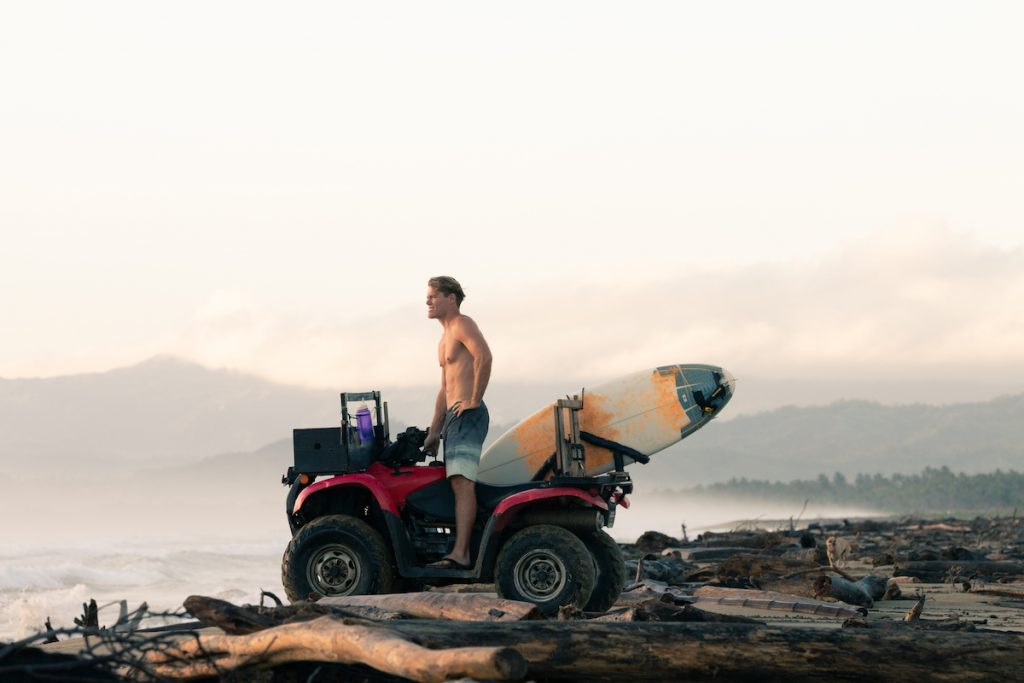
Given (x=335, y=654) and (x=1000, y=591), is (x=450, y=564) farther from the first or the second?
(x=1000, y=591)

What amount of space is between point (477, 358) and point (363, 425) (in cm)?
107

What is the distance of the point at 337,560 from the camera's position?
9.90 meters

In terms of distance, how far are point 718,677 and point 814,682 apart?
1.52 ft

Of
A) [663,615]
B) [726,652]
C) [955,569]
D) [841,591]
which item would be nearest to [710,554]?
[955,569]

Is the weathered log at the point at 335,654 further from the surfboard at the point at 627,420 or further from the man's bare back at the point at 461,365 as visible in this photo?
the surfboard at the point at 627,420

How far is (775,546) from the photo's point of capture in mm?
23281

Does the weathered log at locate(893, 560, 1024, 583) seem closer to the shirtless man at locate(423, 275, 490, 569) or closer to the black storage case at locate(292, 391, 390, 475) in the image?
the shirtless man at locate(423, 275, 490, 569)

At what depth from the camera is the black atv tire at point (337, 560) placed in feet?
32.1

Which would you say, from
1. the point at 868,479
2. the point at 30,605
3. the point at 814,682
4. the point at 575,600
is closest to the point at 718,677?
the point at 814,682

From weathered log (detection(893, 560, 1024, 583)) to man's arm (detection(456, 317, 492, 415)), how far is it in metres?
9.03

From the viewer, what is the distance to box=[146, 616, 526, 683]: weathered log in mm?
4973

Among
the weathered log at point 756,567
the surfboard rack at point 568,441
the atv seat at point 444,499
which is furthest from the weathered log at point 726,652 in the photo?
the weathered log at point 756,567

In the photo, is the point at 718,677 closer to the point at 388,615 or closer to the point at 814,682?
A: the point at 814,682

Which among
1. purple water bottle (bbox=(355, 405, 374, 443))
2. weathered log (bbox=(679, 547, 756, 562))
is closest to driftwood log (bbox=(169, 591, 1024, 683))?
purple water bottle (bbox=(355, 405, 374, 443))
